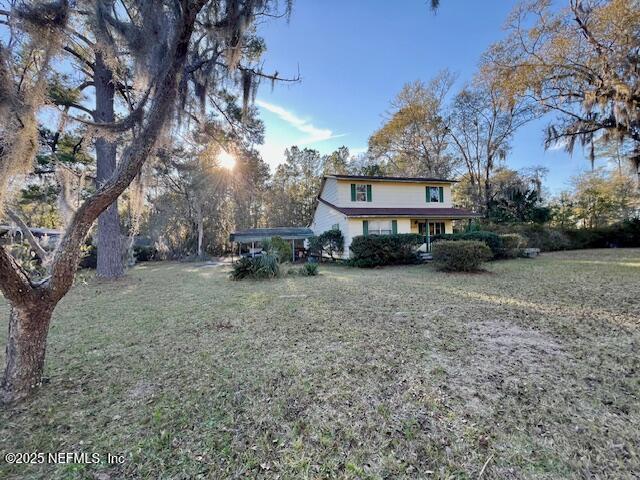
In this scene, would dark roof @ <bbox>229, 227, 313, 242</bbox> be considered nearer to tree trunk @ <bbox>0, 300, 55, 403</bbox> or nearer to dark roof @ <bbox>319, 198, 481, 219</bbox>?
dark roof @ <bbox>319, 198, 481, 219</bbox>

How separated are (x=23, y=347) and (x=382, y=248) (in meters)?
11.6

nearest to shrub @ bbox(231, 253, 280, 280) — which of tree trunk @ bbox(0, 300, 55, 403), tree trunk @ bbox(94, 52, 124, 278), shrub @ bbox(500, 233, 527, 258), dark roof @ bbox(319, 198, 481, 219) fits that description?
tree trunk @ bbox(94, 52, 124, 278)

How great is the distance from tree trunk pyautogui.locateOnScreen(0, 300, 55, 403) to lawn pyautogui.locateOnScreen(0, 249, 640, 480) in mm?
212

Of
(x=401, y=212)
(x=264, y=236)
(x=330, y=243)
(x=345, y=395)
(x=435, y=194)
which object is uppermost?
(x=435, y=194)

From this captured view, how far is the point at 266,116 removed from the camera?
11.8 meters

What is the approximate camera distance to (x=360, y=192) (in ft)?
54.6

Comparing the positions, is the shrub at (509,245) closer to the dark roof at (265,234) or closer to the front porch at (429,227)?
the front porch at (429,227)

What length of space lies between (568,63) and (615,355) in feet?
32.4

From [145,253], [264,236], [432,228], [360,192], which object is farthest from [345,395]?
[145,253]

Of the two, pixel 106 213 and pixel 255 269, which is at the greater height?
pixel 106 213

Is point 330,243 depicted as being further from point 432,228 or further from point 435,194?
point 435,194

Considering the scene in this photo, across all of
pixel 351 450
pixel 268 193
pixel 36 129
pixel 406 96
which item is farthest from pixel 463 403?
pixel 268 193

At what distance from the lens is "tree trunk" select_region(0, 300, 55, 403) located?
2527mm

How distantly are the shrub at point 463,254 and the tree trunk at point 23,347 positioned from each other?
10428 mm
